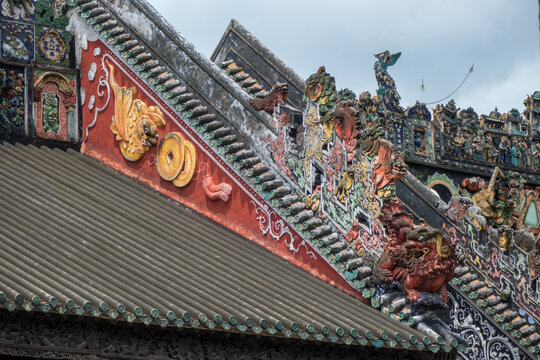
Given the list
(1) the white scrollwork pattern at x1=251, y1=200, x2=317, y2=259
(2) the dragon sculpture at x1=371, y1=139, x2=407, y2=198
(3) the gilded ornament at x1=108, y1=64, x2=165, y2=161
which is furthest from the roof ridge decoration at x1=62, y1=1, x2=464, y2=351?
(2) the dragon sculpture at x1=371, y1=139, x2=407, y2=198

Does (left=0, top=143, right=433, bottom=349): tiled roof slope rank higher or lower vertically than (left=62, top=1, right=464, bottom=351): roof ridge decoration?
lower

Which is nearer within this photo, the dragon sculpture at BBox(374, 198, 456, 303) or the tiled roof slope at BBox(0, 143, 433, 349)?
the tiled roof slope at BBox(0, 143, 433, 349)

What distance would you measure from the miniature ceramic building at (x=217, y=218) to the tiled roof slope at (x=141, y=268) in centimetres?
4

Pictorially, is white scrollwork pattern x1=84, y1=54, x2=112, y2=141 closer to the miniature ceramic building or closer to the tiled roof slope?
the miniature ceramic building

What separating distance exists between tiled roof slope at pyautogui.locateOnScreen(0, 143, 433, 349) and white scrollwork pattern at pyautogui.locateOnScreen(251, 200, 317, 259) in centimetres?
27

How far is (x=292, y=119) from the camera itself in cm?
2034

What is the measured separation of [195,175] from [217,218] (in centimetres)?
79

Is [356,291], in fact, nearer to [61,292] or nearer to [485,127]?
[61,292]

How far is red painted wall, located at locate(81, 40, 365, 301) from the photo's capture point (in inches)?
763

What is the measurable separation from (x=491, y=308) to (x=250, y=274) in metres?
3.82

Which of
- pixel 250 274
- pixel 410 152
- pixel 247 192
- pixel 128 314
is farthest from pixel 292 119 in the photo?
pixel 410 152

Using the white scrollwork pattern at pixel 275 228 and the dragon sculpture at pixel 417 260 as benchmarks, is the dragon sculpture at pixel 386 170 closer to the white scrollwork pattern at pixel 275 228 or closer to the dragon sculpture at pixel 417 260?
the dragon sculpture at pixel 417 260

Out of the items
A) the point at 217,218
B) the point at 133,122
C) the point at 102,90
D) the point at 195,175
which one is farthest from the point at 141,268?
the point at 102,90

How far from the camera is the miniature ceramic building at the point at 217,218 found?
16312 millimetres
